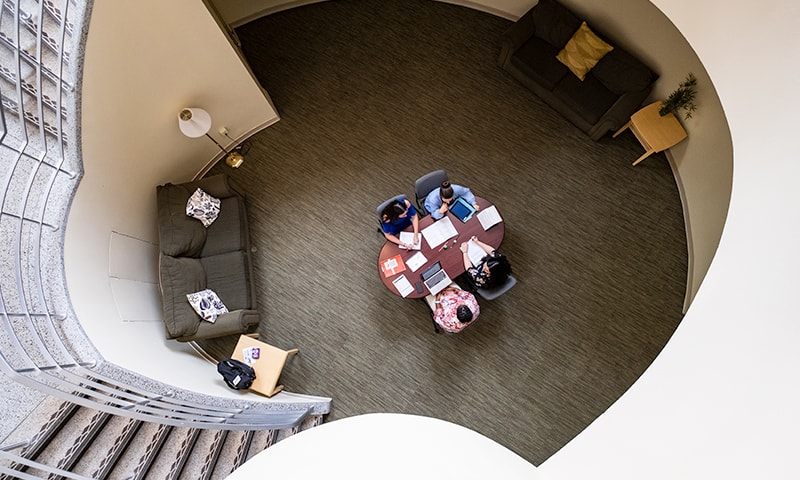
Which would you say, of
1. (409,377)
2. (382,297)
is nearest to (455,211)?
(382,297)

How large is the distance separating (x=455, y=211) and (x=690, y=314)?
7.79 feet

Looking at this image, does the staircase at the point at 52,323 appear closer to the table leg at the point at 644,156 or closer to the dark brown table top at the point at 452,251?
the dark brown table top at the point at 452,251

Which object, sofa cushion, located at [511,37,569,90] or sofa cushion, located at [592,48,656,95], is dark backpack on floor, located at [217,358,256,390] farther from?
sofa cushion, located at [592,48,656,95]

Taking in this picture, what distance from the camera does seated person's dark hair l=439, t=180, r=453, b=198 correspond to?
4.31 m

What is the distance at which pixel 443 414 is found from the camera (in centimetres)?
463

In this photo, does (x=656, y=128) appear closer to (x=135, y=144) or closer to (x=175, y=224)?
(x=175, y=224)

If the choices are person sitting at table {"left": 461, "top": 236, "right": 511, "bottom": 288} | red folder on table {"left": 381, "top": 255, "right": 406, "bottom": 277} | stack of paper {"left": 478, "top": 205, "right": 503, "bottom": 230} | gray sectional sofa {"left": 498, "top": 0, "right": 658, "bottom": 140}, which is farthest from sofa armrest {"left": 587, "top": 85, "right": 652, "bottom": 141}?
red folder on table {"left": 381, "top": 255, "right": 406, "bottom": 277}

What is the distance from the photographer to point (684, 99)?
4496 millimetres

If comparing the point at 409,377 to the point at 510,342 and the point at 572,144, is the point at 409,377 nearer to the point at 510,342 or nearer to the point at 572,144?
the point at 510,342

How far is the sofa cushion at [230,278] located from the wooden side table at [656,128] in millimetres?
4443

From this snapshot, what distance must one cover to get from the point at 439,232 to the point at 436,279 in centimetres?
47

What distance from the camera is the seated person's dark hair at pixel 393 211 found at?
446 centimetres

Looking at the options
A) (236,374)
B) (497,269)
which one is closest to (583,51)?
(497,269)

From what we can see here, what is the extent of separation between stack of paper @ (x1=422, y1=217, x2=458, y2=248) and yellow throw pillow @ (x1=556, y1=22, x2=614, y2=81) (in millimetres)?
2301
